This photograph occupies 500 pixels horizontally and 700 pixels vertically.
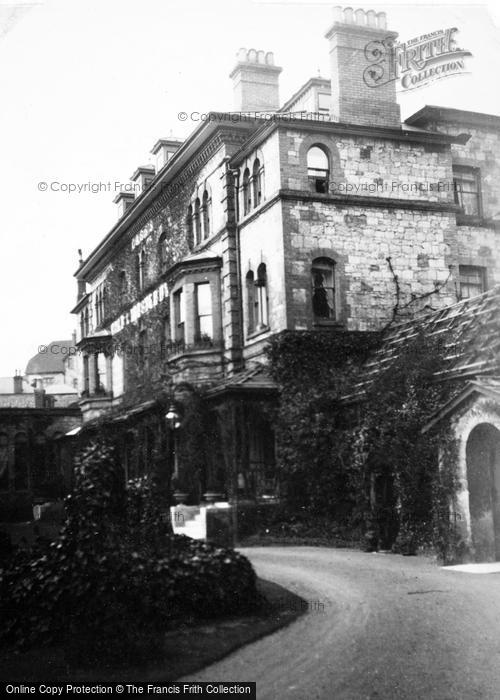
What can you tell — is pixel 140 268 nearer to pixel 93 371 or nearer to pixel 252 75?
pixel 93 371

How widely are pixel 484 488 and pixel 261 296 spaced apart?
3905 millimetres

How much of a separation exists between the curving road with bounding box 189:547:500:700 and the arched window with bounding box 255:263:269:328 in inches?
125

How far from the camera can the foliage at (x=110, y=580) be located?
19.1 ft

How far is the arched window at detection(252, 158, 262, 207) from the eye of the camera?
10.1 m

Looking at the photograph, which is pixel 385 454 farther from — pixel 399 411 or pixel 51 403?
pixel 51 403

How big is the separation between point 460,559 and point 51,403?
562cm

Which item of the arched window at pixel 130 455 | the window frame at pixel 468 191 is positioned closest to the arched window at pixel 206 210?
the arched window at pixel 130 455

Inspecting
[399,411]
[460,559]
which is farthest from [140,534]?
[399,411]

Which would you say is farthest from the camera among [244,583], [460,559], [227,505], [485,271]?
[485,271]

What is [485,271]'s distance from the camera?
62.0ft

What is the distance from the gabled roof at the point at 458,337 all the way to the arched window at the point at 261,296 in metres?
3.02

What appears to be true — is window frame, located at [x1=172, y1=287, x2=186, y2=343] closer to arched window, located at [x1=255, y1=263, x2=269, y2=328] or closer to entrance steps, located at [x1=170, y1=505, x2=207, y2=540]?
arched window, located at [x1=255, y1=263, x2=269, y2=328]

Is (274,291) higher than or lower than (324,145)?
lower

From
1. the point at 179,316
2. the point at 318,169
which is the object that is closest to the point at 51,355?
the point at 179,316
